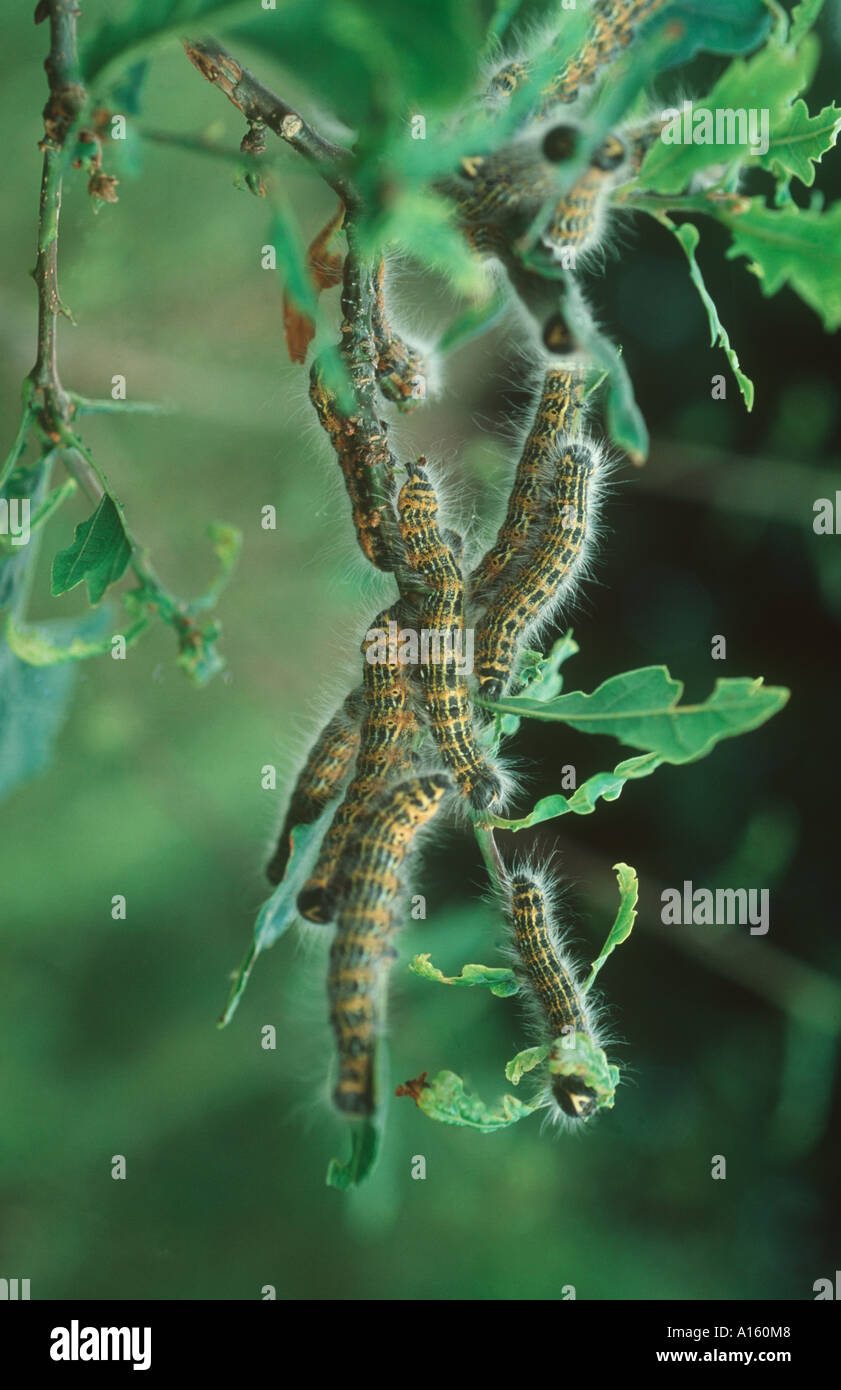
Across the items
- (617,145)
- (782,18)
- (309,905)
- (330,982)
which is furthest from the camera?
(309,905)

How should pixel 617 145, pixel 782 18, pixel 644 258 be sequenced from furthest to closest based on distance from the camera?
pixel 644 258 < pixel 782 18 < pixel 617 145

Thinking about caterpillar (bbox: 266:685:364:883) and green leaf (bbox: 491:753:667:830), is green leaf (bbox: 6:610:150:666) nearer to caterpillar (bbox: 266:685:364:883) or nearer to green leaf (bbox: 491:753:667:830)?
caterpillar (bbox: 266:685:364:883)

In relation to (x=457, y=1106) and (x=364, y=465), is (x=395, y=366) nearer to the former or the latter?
(x=364, y=465)

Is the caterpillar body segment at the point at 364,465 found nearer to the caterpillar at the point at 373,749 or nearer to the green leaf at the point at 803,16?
the caterpillar at the point at 373,749

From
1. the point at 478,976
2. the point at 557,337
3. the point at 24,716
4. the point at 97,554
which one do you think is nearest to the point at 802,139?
the point at 557,337

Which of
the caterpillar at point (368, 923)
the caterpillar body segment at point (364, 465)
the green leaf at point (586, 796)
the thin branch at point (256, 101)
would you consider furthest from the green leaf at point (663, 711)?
the thin branch at point (256, 101)

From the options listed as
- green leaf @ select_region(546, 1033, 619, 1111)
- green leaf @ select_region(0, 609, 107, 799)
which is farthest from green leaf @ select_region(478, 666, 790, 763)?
green leaf @ select_region(0, 609, 107, 799)
